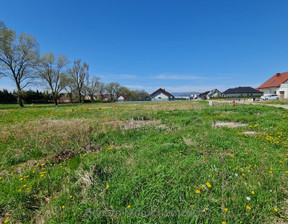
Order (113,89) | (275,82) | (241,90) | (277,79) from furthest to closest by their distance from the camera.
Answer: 1. (113,89)
2. (241,90)
3. (277,79)
4. (275,82)

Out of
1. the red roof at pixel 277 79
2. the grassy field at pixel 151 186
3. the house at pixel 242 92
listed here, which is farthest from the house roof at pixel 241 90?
the grassy field at pixel 151 186

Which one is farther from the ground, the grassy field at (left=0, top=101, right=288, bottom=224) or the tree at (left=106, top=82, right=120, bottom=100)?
the tree at (left=106, top=82, right=120, bottom=100)

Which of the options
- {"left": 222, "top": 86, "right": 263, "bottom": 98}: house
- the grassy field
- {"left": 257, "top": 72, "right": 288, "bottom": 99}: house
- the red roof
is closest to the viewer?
the grassy field

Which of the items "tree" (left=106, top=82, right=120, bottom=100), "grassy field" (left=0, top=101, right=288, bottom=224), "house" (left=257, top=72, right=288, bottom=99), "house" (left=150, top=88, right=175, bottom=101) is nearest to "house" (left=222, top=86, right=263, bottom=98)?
"house" (left=257, top=72, right=288, bottom=99)

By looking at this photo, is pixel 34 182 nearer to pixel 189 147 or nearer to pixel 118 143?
pixel 118 143

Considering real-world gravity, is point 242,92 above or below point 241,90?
below

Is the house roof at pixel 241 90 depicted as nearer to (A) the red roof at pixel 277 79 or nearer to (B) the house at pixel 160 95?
(A) the red roof at pixel 277 79

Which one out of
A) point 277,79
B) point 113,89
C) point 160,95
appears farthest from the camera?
point 113,89

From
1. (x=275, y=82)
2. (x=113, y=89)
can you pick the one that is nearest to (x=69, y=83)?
(x=113, y=89)

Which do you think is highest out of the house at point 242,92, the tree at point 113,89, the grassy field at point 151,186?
the tree at point 113,89

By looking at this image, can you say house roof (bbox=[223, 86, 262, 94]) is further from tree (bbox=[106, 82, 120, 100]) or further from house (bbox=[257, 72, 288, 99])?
tree (bbox=[106, 82, 120, 100])

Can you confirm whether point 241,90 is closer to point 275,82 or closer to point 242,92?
point 242,92

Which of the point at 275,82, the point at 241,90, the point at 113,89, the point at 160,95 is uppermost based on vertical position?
the point at 113,89

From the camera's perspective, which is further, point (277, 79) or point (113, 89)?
point (113, 89)
